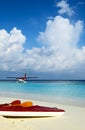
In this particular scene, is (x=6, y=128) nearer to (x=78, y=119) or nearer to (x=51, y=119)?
(x=51, y=119)

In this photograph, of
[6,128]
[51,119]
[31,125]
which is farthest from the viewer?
[51,119]

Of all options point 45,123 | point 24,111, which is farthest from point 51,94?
point 45,123

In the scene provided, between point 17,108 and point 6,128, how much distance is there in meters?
2.03

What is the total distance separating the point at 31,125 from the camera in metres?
8.45

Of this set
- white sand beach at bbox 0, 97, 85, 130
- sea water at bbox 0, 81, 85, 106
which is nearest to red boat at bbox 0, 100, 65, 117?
white sand beach at bbox 0, 97, 85, 130

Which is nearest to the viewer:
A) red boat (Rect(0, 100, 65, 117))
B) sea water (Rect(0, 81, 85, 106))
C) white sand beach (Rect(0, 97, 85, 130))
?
white sand beach (Rect(0, 97, 85, 130))

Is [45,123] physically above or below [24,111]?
below

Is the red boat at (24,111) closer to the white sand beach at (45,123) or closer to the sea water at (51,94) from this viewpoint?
the white sand beach at (45,123)

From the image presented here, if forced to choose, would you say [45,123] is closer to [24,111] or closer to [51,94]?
[24,111]

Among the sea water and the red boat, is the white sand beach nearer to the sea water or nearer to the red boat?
the red boat

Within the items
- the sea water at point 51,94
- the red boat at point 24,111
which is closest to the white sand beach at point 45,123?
the red boat at point 24,111

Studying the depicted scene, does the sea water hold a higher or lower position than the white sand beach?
higher

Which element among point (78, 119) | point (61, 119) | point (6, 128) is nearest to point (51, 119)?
point (61, 119)

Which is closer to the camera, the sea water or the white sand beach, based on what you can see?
the white sand beach
